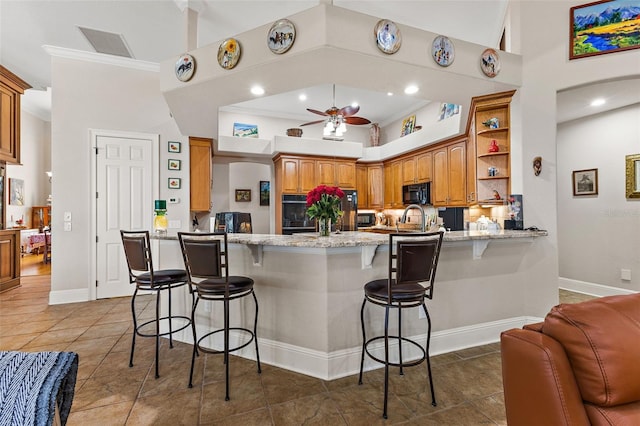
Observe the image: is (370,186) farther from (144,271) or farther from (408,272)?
(144,271)

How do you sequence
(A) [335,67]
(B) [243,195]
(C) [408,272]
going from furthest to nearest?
(B) [243,195] → (A) [335,67] → (C) [408,272]

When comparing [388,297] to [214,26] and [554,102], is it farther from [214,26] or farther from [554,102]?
[214,26]

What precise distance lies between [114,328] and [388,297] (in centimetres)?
305

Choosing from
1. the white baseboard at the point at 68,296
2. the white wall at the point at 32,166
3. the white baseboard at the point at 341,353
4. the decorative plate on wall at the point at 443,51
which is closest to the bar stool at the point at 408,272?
the white baseboard at the point at 341,353

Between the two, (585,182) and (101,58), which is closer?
(101,58)

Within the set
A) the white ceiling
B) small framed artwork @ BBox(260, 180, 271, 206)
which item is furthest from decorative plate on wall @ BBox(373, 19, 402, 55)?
small framed artwork @ BBox(260, 180, 271, 206)

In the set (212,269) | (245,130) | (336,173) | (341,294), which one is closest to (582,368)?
(341,294)

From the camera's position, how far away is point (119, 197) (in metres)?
4.44

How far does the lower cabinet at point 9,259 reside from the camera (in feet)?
15.7

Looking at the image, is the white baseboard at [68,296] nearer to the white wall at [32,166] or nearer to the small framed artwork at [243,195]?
the small framed artwork at [243,195]

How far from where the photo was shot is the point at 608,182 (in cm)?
421

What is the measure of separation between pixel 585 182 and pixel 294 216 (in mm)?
4674

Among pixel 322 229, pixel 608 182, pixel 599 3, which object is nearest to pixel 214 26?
pixel 322 229

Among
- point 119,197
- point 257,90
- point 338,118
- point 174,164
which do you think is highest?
point 338,118
